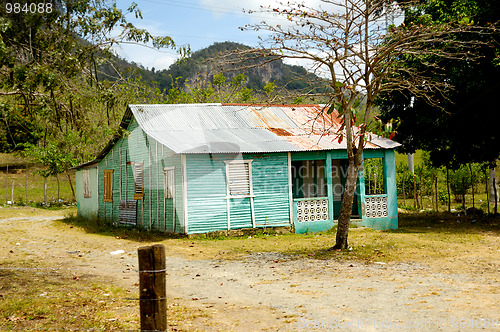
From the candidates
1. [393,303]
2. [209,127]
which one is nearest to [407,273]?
[393,303]

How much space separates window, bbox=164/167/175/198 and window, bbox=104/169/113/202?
202 inches

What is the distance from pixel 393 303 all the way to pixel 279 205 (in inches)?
371

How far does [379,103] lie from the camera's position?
65.3ft

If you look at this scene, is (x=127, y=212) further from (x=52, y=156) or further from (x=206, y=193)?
(x=52, y=156)

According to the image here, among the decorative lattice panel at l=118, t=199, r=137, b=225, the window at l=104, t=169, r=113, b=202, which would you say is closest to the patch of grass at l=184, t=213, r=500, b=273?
the decorative lattice panel at l=118, t=199, r=137, b=225

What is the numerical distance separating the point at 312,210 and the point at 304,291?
8.79 metres

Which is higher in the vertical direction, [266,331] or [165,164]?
[165,164]

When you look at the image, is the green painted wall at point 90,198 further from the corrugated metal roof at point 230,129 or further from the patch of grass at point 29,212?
the corrugated metal roof at point 230,129

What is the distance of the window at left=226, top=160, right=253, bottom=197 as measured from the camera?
51.4 ft

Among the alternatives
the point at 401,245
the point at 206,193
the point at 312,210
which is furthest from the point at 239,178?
the point at 401,245

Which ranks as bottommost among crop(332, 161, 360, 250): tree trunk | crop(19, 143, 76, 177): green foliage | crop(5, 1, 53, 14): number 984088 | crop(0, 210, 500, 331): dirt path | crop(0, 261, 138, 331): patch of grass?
crop(0, 210, 500, 331): dirt path

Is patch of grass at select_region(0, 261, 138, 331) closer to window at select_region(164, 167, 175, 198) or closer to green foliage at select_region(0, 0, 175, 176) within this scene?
green foliage at select_region(0, 0, 175, 176)

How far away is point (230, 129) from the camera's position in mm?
17609

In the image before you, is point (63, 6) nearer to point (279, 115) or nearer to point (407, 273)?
point (407, 273)
